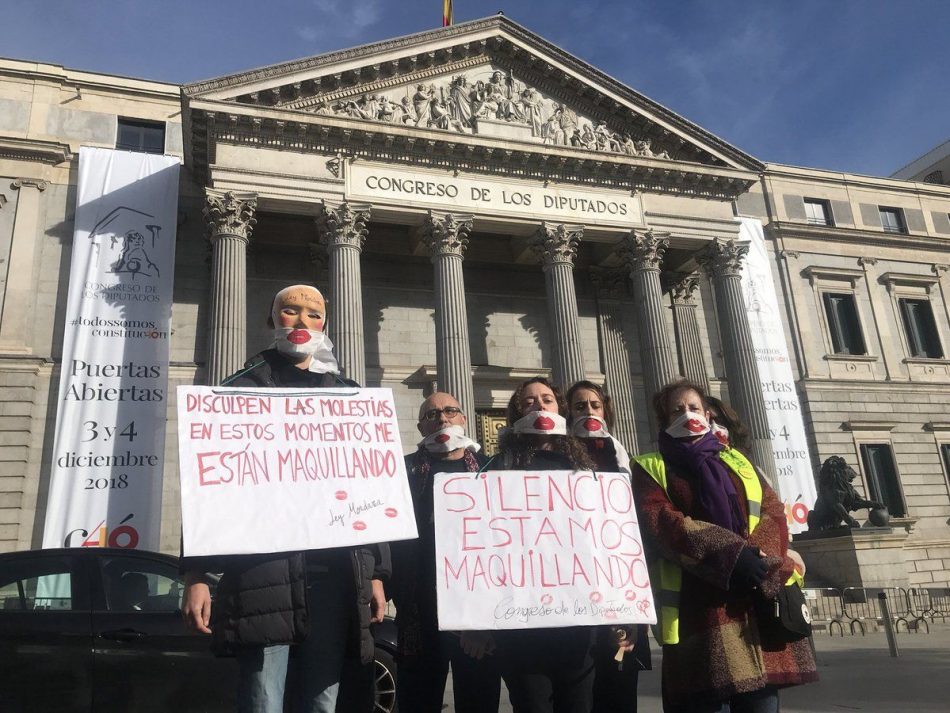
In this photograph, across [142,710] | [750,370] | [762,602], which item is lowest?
[142,710]

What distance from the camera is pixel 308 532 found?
334 centimetres

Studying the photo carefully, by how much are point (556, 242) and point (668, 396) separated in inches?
667

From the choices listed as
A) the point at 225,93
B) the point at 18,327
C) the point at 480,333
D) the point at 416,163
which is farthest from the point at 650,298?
the point at 18,327

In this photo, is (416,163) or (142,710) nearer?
(142,710)

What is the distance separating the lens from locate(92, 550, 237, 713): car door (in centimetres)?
575

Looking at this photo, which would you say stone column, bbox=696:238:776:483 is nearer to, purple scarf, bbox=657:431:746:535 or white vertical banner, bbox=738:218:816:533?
white vertical banner, bbox=738:218:816:533

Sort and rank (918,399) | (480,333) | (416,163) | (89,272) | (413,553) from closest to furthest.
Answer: (413,553) → (89,272) → (416,163) → (480,333) → (918,399)

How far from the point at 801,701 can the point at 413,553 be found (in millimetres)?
5327

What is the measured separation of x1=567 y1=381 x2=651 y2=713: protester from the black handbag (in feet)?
2.18

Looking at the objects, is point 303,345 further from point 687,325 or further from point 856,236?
point 856,236

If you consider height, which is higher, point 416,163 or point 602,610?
point 416,163

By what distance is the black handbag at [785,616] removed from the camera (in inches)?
135

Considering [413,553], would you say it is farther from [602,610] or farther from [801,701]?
[801,701]

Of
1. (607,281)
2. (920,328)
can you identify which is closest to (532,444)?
(607,281)
